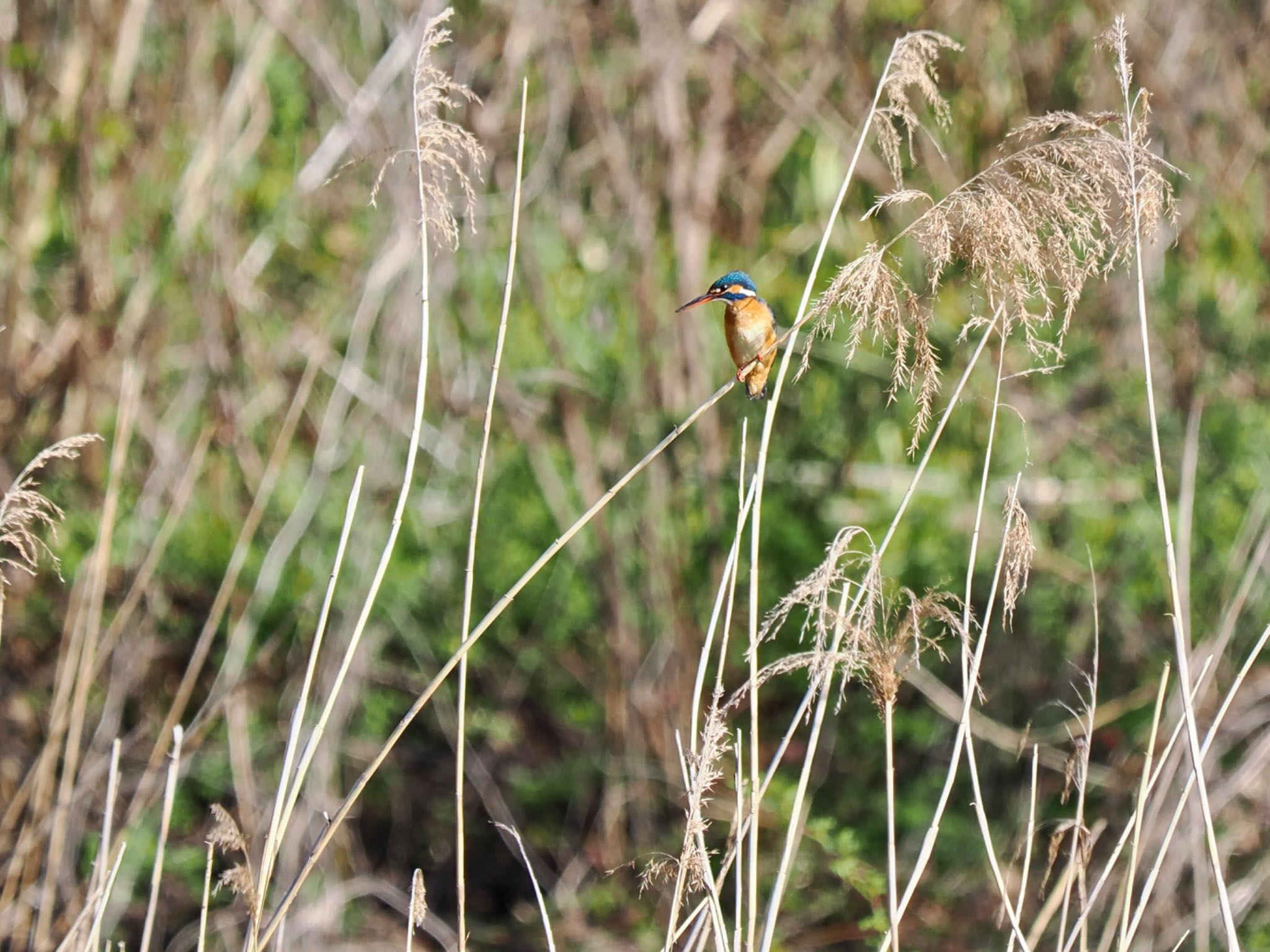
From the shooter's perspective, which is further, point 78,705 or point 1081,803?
point 78,705

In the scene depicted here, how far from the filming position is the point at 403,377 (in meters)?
3.87

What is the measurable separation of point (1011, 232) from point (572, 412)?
2.28m

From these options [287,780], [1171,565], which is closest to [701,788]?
[287,780]

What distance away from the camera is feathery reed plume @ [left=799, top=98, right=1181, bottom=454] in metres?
1.74

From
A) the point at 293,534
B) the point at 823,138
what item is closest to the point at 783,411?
the point at 823,138

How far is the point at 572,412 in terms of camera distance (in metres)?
3.92

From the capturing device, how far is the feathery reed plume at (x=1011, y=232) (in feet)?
5.70

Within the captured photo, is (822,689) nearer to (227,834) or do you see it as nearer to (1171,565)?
(1171,565)

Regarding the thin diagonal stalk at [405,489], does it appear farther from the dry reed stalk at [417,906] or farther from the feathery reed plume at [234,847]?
the dry reed stalk at [417,906]

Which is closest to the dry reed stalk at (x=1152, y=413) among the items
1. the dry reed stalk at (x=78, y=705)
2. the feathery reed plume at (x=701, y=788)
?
the feathery reed plume at (x=701, y=788)

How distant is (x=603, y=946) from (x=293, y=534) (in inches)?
57.3

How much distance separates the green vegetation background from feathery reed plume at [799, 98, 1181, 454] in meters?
1.70

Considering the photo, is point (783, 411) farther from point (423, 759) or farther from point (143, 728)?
point (143, 728)

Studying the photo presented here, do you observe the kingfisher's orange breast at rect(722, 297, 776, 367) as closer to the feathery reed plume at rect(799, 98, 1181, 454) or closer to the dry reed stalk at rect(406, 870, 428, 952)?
the feathery reed plume at rect(799, 98, 1181, 454)
